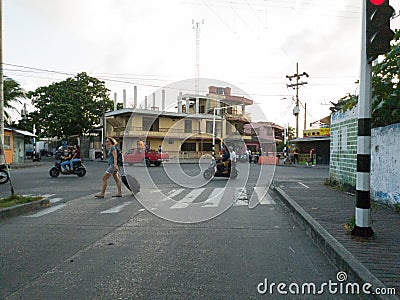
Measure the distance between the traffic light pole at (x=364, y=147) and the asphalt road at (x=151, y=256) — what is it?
2.86ft

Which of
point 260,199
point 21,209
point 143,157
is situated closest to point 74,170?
point 21,209

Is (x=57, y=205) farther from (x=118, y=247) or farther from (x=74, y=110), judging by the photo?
(x=74, y=110)

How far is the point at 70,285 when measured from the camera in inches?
151

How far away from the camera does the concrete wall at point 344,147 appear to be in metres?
11.0

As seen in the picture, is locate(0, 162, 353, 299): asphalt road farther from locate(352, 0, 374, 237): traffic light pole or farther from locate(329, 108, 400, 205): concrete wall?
locate(329, 108, 400, 205): concrete wall

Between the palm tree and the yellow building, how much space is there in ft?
30.1

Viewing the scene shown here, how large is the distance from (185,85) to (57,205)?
15.0 ft

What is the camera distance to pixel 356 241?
5137 mm

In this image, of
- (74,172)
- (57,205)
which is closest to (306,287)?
(57,205)

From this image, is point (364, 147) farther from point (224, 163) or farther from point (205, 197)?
point (224, 163)

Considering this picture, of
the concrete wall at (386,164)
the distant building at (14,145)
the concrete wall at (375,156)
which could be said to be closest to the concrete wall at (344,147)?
the concrete wall at (375,156)

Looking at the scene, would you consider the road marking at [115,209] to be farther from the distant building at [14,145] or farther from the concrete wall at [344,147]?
the distant building at [14,145]

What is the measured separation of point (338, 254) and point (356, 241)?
828 millimetres

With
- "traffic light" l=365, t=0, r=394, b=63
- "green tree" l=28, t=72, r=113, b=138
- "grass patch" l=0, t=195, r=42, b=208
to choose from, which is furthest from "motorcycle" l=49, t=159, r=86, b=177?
"green tree" l=28, t=72, r=113, b=138
